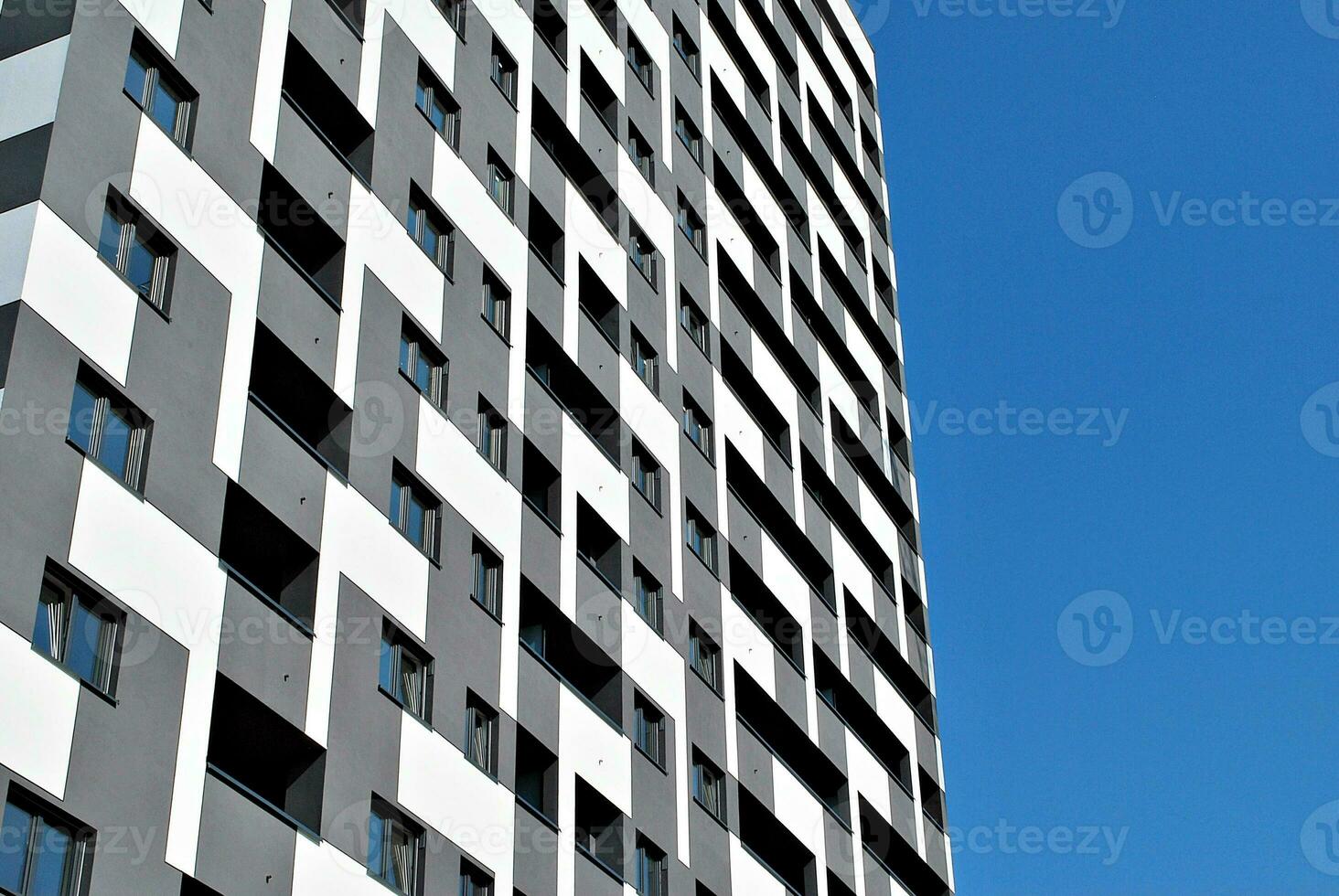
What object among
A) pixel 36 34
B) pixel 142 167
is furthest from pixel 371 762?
pixel 36 34

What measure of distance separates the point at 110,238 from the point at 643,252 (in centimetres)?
2053

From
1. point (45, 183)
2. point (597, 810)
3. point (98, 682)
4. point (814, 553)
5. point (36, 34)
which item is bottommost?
point (98, 682)

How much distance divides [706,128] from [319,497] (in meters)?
26.2

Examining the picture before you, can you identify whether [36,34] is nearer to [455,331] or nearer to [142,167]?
[142,167]

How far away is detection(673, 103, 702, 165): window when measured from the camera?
50.0 meters

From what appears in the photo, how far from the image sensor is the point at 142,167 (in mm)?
26781

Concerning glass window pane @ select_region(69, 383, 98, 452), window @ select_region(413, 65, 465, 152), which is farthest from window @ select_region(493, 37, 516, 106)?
glass window pane @ select_region(69, 383, 98, 452)

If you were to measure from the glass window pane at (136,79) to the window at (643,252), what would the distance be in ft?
57.9

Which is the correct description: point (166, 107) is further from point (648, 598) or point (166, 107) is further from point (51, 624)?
point (648, 598)

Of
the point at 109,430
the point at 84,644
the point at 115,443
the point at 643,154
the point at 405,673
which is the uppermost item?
the point at 643,154

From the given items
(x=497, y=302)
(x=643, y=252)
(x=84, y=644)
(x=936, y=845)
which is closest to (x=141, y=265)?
(x=84, y=644)

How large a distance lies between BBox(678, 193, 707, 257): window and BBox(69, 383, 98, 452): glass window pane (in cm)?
2541

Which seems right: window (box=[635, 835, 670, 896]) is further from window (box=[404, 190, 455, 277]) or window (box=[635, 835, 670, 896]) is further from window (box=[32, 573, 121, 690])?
window (box=[32, 573, 121, 690])

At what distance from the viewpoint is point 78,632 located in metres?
23.2
